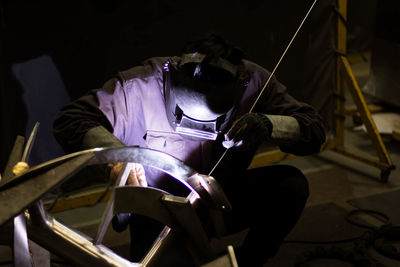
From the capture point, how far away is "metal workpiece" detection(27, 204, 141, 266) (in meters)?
1.21

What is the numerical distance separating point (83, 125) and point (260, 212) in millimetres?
711

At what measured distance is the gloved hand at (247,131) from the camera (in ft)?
5.30

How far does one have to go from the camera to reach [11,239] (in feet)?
3.90

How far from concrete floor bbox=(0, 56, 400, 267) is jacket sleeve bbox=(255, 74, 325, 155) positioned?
0.61 meters

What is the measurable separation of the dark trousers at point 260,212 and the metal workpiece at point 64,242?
23.5 inches

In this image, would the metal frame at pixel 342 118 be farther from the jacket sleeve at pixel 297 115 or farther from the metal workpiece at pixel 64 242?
the metal workpiece at pixel 64 242

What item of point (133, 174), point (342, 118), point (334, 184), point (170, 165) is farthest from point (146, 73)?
point (342, 118)

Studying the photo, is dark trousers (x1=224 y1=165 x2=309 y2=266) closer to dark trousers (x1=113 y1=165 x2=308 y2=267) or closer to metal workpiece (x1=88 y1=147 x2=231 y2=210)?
dark trousers (x1=113 y1=165 x2=308 y2=267)

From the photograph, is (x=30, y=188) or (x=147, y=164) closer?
(x=30, y=188)

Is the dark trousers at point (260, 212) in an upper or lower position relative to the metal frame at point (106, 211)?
lower

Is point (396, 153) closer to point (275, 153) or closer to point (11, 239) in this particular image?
point (275, 153)

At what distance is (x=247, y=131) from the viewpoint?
5.28 feet

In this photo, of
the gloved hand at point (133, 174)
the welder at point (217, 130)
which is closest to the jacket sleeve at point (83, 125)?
the welder at point (217, 130)

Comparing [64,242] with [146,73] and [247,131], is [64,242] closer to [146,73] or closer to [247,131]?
[247,131]
